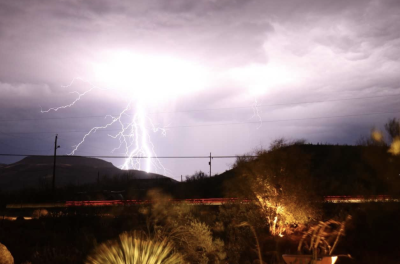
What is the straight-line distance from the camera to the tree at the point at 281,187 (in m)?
26.2

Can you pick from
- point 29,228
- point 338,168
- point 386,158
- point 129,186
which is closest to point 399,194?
point 386,158

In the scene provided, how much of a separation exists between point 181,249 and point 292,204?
33.8 ft

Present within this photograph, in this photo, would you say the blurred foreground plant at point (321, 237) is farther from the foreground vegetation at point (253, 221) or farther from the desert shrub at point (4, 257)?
the desert shrub at point (4, 257)

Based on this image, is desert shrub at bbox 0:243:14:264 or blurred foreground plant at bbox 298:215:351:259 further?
desert shrub at bbox 0:243:14:264

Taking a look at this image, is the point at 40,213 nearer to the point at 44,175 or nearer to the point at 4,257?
the point at 4,257

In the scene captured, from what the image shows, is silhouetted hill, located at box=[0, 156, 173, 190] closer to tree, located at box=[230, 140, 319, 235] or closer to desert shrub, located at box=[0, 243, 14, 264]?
tree, located at box=[230, 140, 319, 235]

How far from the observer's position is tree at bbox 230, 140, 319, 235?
26219mm

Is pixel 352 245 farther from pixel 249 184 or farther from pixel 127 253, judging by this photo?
pixel 127 253

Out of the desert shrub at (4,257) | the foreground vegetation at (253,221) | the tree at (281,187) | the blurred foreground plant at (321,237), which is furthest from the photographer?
the tree at (281,187)

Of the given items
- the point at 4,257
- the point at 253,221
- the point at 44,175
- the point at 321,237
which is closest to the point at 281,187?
the point at 253,221

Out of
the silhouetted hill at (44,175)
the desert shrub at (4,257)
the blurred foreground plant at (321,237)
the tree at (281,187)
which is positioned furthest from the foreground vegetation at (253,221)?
the silhouetted hill at (44,175)

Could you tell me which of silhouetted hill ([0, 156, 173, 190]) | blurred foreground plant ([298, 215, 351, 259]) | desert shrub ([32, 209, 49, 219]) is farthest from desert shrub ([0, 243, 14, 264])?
silhouetted hill ([0, 156, 173, 190])

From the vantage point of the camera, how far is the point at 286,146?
29.6 m

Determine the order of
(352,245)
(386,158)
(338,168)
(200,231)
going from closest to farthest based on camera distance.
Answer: (200,231) < (352,245) < (386,158) < (338,168)
